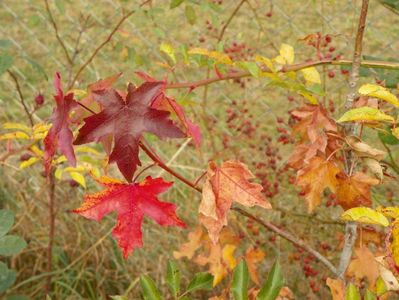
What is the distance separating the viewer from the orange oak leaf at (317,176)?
3.57 feet

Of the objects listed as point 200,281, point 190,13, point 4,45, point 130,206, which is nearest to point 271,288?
point 200,281

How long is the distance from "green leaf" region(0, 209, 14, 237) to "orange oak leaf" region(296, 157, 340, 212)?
583 millimetres

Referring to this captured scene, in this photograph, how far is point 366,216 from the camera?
0.94 m

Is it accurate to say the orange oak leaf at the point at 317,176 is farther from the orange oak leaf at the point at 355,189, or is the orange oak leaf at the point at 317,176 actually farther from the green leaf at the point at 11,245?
the green leaf at the point at 11,245

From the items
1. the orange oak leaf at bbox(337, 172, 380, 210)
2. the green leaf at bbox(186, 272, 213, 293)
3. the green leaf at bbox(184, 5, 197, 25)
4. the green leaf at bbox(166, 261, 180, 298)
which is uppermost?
the green leaf at bbox(184, 5, 197, 25)

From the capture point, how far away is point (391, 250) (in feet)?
3.13

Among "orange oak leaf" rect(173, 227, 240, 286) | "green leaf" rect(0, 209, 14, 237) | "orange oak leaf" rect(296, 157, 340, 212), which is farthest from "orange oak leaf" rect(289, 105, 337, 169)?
"green leaf" rect(0, 209, 14, 237)

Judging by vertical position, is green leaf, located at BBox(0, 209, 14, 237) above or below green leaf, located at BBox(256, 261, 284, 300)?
above

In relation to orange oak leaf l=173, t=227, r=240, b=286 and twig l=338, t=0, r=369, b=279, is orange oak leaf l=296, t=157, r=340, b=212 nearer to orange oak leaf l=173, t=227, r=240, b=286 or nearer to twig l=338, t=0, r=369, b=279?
twig l=338, t=0, r=369, b=279

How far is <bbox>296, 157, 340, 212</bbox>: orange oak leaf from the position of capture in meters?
1.09

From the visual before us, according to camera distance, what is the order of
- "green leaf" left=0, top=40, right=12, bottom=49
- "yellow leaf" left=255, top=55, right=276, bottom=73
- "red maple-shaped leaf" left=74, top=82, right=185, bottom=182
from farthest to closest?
"green leaf" left=0, top=40, right=12, bottom=49 < "yellow leaf" left=255, top=55, right=276, bottom=73 < "red maple-shaped leaf" left=74, top=82, right=185, bottom=182

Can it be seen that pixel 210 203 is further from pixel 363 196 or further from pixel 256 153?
pixel 256 153

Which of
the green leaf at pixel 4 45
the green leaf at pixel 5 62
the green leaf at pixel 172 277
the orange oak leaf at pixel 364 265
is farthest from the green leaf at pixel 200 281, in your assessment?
the green leaf at pixel 4 45

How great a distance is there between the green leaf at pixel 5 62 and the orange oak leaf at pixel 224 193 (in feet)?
2.69
